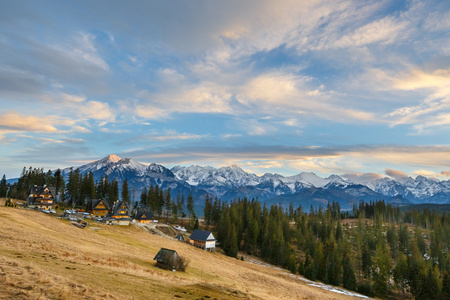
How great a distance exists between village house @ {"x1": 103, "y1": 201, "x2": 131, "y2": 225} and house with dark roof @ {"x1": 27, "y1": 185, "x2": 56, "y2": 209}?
2316 centimetres

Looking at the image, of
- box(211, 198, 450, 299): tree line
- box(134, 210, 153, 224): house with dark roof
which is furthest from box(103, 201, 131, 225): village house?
box(211, 198, 450, 299): tree line

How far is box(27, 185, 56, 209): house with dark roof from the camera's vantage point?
324 feet

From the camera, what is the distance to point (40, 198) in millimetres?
100500

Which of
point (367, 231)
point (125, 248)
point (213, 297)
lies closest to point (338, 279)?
point (367, 231)

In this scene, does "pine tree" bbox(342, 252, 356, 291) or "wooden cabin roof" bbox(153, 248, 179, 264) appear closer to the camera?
"wooden cabin roof" bbox(153, 248, 179, 264)

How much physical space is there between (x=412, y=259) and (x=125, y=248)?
92272mm

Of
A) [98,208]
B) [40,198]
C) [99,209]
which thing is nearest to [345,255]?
[99,209]

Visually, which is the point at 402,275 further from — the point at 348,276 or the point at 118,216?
the point at 118,216

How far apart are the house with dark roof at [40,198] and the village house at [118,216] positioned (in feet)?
76.0

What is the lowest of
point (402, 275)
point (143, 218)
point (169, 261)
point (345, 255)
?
point (402, 275)

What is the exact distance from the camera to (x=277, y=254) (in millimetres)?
101438

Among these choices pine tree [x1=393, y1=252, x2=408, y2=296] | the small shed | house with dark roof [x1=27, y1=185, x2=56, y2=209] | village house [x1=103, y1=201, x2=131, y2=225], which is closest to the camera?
the small shed

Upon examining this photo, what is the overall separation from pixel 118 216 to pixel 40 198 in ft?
101

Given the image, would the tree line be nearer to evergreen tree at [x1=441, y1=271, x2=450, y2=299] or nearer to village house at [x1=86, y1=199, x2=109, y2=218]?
evergreen tree at [x1=441, y1=271, x2=450, y2=299]
